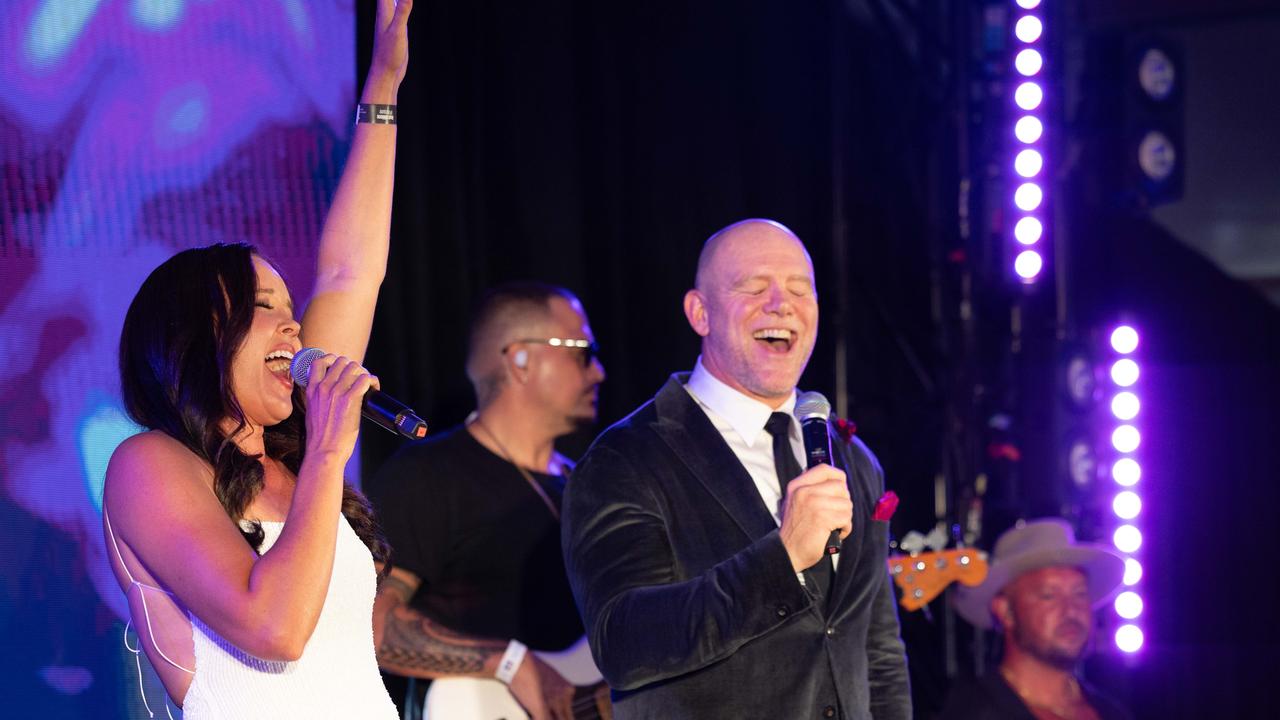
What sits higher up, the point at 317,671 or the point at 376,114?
the point at 376,114

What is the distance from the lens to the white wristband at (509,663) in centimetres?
355

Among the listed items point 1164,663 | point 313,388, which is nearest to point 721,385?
point 313,388

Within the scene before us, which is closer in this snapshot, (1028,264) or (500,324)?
(500,324)

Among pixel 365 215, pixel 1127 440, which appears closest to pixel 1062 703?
pixel 1127 440

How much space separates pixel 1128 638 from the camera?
5.18 meters

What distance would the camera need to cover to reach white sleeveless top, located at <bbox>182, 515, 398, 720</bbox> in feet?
6.42

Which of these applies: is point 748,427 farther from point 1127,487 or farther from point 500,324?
point 1127,487

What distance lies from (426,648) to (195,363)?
1751 mm

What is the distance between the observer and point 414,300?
427 cm

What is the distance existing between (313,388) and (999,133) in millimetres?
3533

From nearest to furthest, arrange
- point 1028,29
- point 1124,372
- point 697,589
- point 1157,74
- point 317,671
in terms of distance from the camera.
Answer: point 317,671
point 697,589
point 1028,29
point 1157,74
point 1124,372

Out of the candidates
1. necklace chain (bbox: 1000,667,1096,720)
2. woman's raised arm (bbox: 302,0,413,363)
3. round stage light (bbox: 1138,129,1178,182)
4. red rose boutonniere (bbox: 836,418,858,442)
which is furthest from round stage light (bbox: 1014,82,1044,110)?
woman's raised arm (bbox: 302,0,413,363)

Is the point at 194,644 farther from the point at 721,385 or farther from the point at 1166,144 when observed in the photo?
the point at 1166,144

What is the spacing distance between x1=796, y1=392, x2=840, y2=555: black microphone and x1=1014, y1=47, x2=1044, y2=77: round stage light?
8.94ft
